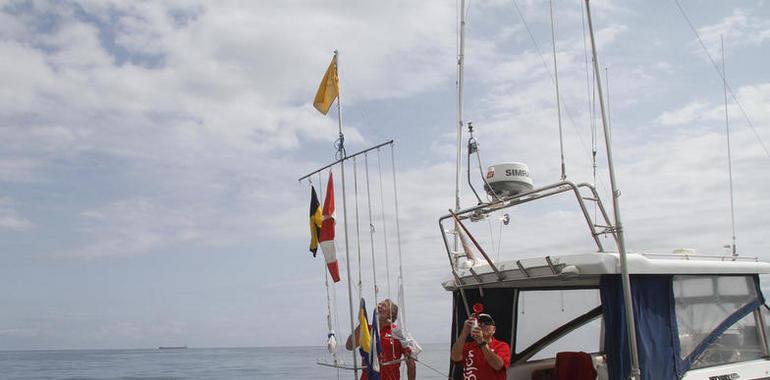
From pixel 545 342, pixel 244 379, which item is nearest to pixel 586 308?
pixel 545 342

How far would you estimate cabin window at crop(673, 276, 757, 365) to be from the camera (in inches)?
261

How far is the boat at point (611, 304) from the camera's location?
20.3 ft

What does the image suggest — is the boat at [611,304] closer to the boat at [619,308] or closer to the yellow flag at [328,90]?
the boat at [619,308]

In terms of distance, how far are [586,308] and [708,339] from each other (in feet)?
5.99

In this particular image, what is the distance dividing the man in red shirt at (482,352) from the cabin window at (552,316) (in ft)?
5.35

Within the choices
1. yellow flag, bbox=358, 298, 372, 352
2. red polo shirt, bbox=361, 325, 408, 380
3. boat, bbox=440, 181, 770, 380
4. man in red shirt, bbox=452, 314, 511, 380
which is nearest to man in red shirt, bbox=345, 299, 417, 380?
red polo shirt, bbox=361, 325, 408, 380

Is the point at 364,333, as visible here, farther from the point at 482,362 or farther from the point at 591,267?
the point at 591,267

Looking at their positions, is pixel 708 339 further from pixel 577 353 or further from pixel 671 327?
pixel 577 353

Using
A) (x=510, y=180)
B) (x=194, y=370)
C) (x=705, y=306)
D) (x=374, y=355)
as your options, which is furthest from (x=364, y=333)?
(x=194, y=370)

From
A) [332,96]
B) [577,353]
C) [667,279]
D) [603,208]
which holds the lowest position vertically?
[577,353]

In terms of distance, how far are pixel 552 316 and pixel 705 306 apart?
6.61 feet

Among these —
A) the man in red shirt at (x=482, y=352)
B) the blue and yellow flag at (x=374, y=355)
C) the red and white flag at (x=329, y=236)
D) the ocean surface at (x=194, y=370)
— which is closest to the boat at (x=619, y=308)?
the man in red shirt at (x=482, y=352)

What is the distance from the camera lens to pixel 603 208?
6.30 meters

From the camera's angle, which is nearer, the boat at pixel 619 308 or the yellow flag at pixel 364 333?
the boat at pixel 619 308
